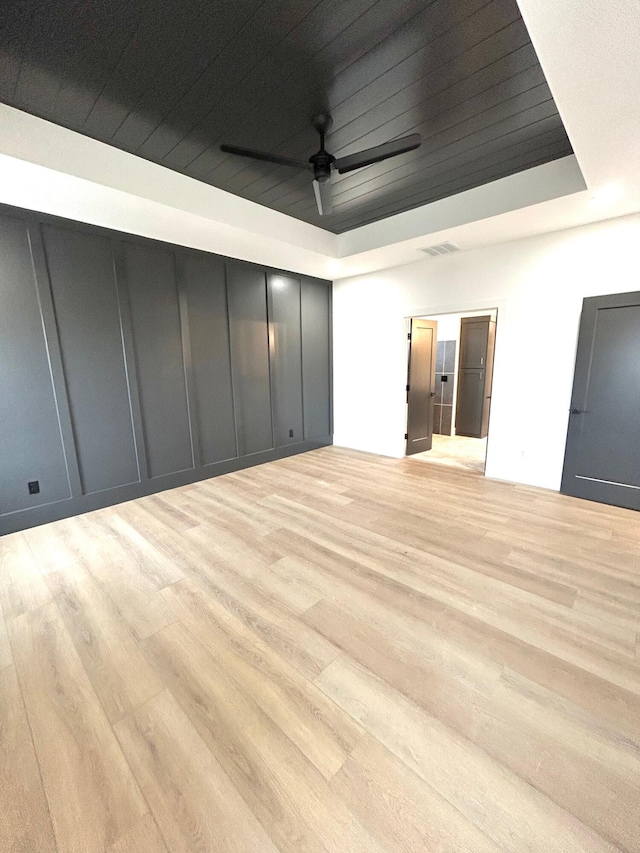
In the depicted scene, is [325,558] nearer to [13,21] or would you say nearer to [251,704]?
[251,704]

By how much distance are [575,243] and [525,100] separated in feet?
6.32

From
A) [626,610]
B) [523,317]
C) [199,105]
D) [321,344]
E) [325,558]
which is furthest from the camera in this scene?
[321,344]

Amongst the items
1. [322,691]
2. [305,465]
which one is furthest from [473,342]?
[322,691]

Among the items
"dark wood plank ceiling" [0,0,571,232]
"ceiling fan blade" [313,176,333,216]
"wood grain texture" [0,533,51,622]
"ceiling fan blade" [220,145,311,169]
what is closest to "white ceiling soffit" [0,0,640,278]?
"dark wood plank ceiling" [0,0,571,232]

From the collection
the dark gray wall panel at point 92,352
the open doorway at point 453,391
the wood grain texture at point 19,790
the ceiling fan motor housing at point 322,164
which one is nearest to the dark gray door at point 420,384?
the open doorway at point 453,391

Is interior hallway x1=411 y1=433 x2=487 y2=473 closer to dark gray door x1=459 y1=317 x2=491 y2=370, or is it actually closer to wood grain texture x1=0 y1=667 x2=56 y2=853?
dark gray door x1=459 y1=317 x2=491 y2=370

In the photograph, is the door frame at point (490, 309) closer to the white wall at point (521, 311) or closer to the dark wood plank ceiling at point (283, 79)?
the white wall at point (521, 311)

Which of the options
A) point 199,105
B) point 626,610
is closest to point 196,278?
point 199,105

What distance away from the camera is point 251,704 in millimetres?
1501

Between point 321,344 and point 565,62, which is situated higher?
point 565,62

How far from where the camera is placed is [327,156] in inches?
93.3

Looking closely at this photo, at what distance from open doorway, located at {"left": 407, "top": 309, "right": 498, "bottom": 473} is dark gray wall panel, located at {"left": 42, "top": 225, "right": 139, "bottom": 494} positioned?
3.98 m

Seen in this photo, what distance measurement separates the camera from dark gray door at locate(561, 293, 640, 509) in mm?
3295

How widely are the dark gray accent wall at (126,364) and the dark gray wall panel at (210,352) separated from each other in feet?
0.05
